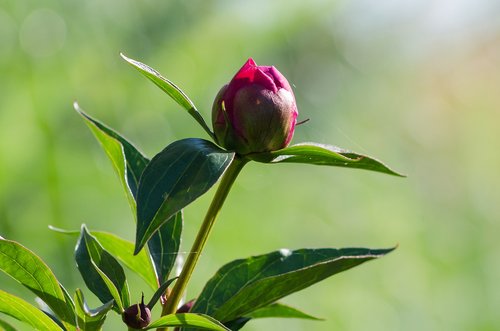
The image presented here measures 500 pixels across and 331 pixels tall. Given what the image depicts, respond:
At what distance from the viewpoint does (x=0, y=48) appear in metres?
2.64

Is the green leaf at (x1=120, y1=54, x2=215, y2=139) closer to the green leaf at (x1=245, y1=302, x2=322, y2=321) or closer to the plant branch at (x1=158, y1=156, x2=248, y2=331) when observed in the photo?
the plant branch at (x1=158, y1=156, x2=248, y2=331)

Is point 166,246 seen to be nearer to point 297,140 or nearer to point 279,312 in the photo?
point 279,312

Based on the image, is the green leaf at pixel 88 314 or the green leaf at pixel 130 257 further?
the green leaf at pixel 130 257

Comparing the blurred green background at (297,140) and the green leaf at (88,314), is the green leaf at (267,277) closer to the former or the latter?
the green leaf at (88,314)

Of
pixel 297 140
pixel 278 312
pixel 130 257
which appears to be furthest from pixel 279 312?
pixel 297 140

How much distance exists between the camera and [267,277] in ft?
1.62

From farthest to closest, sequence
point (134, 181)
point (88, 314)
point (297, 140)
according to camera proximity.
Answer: point (297, 140) → point (134, 181) → point (88, 314)

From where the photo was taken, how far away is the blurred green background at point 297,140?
2578 mm

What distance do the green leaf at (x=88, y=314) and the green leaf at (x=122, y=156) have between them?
0.31ft

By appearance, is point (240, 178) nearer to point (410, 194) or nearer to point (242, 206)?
point (242, 206)

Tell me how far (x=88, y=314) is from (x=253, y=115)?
0.15m

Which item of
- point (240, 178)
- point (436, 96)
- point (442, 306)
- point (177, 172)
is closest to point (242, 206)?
point (240, 178)

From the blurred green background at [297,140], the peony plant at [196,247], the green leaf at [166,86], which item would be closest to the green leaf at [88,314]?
the peony plant at [196,247]

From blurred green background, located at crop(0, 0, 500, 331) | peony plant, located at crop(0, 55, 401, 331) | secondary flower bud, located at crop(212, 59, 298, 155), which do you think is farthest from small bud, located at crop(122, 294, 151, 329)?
blurred green background, located at crop(0, 0, 500, 331)
